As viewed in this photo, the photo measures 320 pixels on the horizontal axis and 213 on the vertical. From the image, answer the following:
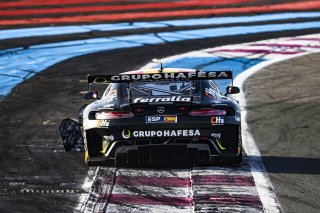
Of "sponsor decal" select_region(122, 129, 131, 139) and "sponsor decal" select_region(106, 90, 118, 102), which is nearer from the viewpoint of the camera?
"sponsor decal" select_region(122, 129, 131, 139)

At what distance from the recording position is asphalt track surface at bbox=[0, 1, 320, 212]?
303 inches

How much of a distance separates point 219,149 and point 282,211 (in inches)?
64.5

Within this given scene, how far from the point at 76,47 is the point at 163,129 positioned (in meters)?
13.4

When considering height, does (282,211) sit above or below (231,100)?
below

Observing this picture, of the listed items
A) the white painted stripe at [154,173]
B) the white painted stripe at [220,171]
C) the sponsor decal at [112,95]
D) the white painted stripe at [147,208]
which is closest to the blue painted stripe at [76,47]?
the sponsor decal at [112,95]

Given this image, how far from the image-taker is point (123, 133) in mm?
8367

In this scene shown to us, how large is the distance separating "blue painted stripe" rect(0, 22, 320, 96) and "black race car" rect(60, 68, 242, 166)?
6.85 meters

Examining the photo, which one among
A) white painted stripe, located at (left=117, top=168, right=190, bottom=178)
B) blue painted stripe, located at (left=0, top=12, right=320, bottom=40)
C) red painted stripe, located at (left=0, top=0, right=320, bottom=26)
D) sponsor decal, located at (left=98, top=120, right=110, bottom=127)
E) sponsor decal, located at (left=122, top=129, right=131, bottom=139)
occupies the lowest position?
white painted stripe, located at (left=117, top=168, right=190, bottom=178)

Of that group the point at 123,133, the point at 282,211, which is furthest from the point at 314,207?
the point at 123,133

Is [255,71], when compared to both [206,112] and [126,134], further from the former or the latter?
[126,134]

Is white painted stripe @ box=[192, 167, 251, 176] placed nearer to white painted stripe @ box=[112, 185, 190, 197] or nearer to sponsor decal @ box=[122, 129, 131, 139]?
white painted stripe @ box=[112, 185, 190, 197]

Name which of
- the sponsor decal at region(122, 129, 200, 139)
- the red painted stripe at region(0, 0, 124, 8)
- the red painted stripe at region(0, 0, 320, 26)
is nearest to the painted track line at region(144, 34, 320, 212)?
the sponsor decal at region(122, 129, 200, 139)

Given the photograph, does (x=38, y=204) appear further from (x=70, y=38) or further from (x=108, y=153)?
(x=70, y=38)

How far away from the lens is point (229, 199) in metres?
7.41
